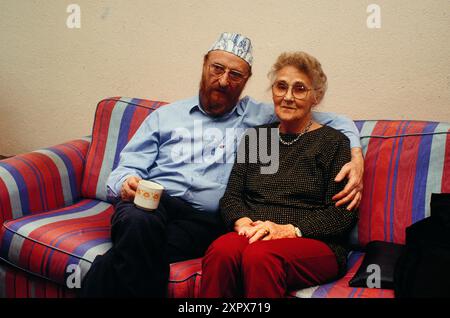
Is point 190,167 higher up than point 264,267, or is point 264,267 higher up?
point 190,167

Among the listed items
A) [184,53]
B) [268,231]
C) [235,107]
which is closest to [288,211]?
[268,231]

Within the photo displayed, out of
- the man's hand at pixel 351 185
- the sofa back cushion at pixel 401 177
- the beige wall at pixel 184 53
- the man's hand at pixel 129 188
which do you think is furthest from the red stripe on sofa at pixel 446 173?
the man's hand at pixel 129 188

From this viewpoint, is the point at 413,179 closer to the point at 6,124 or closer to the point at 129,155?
the point at 129,155

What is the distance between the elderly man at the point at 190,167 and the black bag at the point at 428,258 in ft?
0.79

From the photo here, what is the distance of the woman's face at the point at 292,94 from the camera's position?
1767 millimetres

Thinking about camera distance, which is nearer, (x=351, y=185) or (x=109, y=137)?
(x=351, y=185)

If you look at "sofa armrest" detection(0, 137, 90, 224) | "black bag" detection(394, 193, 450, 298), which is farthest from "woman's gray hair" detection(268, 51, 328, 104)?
"sofa armrest" detection(0, 137, 90, 224)

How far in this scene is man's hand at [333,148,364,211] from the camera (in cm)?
165

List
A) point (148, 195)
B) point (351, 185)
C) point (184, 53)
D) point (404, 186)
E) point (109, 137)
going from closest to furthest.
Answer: point (148, 195), point (351, 185), point (404, 186), point (109, 137), point (184, 53)

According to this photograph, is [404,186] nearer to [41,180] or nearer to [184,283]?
[184,283]

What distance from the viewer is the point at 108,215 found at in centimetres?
204

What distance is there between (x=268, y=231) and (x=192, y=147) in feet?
1.71

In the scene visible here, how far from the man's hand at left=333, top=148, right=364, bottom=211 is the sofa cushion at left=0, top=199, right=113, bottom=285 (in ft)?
2.66

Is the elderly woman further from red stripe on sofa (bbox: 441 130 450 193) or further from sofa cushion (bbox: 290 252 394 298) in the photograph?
red stripe on sofa (bbox: 441 130 450 193)
